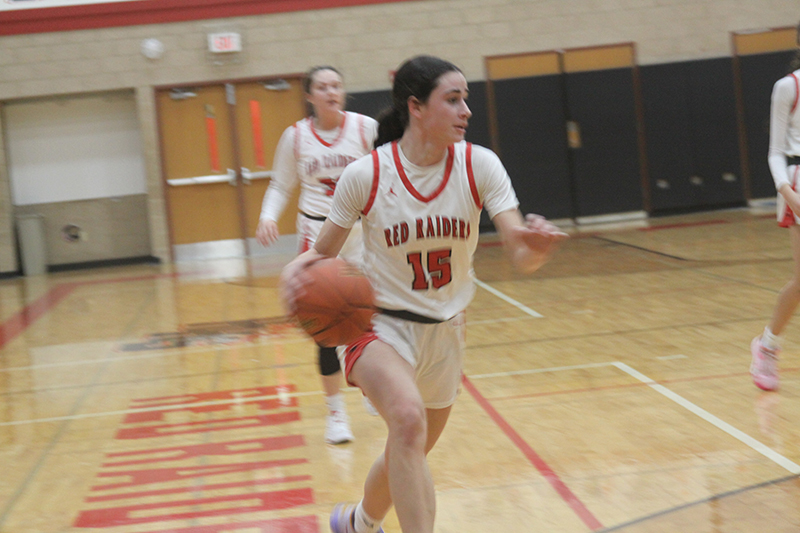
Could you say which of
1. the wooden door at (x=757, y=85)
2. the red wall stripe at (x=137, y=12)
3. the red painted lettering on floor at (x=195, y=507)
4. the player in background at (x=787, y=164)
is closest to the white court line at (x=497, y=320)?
the player in background at (x=787, y=164)

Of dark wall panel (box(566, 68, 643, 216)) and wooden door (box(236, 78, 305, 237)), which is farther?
dark wall panel (box(566, 68, 643, 216))

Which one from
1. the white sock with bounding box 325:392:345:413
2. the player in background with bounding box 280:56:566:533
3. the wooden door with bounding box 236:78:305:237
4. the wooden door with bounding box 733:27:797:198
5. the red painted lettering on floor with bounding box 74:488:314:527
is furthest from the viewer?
the wooden door with bounding box 733:27:797:198

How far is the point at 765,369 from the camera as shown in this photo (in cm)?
402

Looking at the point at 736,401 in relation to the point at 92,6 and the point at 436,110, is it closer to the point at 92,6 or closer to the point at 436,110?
the point at 436,110

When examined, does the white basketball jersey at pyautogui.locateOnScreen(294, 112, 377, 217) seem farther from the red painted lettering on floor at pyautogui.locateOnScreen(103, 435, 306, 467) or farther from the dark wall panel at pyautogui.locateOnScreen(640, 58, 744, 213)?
the dark wall panel at pyautogui.locateOnScreen(640, 58, 744, 213)

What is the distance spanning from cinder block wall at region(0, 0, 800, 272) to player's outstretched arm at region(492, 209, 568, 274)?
10314mm

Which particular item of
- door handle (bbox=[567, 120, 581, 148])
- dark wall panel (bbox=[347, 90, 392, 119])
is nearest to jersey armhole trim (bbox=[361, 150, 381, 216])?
dark wall panel (bbox=[347, 90, 392, 119])

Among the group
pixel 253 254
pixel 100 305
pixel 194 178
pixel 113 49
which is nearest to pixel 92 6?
pixel 113 49

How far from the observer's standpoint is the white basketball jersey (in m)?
4.09

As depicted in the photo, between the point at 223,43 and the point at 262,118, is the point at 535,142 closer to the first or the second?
the point at 262,118

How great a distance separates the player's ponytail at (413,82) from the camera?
2395 millimetres

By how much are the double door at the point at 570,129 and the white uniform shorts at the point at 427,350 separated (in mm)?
10494

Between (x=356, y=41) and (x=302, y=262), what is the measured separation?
1054 cm

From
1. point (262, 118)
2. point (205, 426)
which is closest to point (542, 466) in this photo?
point (205, 426)
